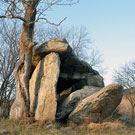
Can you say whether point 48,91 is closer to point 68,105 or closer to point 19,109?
point 68,105

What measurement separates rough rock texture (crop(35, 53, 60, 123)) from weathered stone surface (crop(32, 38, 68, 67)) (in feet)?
1.21

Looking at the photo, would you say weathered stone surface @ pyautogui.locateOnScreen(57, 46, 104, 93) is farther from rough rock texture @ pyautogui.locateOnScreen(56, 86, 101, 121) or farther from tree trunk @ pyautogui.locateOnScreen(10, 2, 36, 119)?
tree trunk @ pyautogui.locateOnScreen(10, 2, 36, 119)

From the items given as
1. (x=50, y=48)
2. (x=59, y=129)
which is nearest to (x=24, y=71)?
(x=50, y=48)

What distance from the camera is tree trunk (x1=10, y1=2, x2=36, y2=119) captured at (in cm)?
957

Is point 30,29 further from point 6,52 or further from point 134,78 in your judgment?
point 134,78

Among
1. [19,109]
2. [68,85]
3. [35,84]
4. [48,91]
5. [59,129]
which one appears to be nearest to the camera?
[59,129]

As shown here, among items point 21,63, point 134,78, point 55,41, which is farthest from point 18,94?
point 134,78

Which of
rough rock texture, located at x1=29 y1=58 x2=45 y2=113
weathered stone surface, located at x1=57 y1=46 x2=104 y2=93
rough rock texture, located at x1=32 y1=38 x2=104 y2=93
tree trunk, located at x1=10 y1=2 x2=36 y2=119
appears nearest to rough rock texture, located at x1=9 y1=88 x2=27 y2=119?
tree trunk, located at x1=10 y1=2 x2=36 y2=119

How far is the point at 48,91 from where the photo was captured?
9.23 m

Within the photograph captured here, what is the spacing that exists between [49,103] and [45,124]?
0.88m

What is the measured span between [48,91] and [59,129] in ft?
5.89

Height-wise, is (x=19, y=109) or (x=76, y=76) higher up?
(x=76, y=76)

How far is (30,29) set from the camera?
10.3 metres

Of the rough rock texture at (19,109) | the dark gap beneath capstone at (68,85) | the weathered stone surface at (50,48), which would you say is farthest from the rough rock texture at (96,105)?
the weathered stone surface at (50,48)
